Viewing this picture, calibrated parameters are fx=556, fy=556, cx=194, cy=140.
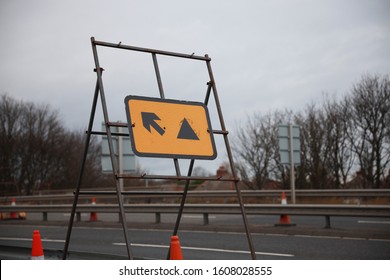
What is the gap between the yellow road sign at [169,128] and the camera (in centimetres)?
496

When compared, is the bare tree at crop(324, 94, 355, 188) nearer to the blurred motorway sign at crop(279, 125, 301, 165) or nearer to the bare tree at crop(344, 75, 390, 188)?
the bare tree at crop(344, 75, 390, 188)

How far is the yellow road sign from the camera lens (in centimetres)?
496

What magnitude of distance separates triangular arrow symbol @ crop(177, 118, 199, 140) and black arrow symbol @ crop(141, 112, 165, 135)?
0.20m

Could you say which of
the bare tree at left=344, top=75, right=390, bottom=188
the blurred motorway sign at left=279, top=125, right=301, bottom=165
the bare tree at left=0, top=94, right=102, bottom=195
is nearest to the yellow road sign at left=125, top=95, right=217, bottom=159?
the blurred motorway sign at left=279, top=125, right=301, bottom=165

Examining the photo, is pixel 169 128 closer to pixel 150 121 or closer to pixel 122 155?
pixel 150 121

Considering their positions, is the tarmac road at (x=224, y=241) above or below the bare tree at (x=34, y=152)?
below

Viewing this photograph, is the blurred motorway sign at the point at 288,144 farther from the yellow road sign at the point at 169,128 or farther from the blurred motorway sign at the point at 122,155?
the yellow road sign at the point at 169,128

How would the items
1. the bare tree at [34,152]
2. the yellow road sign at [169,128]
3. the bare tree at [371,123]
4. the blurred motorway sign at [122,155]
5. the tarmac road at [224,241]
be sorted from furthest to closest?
the bare tree at [34,152]
the bare tree at [371,123]
the blurred motorway sign at [122,155]
the tarmac road at [224,241]
the yellow road sign at [169,128]

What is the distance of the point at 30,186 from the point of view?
156 feet

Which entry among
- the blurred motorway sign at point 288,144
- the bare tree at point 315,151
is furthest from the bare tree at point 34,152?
the blurred motorway sign at point 288,144

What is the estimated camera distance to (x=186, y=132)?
524 centimetres

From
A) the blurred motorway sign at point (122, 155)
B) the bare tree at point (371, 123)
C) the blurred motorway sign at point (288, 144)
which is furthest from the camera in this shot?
the bare tree at point (371, 123)

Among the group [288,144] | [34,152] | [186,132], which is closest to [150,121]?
[186,132]
